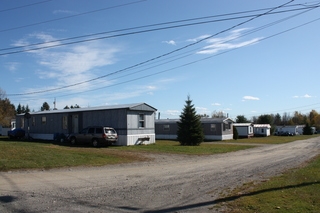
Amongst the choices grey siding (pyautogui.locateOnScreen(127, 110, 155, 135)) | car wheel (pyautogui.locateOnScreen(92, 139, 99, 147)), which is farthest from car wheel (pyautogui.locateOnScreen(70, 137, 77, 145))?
grey siding (pyautogui.locateOnScreen(127, 110, 155, 135))

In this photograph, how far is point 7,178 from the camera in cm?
1123

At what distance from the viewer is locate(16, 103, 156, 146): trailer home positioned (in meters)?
27.5

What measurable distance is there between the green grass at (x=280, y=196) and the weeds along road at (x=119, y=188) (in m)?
0.58

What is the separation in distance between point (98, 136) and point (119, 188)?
15.9 meters

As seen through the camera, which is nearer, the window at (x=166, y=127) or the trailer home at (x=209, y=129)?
the trailer home at (x=209, y=129)

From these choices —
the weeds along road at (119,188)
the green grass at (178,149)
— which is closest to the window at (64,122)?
the green grass at (178,149)

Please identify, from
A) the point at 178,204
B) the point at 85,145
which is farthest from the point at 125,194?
the point at 85,145

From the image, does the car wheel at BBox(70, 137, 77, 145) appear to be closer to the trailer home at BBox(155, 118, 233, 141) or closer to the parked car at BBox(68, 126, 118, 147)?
the parked car at BBox(68, 126, 118, 147)

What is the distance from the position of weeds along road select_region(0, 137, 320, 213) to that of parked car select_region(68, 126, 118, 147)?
10880mm

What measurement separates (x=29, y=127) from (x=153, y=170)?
26786 millimetres

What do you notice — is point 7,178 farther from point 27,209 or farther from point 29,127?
point 29,127

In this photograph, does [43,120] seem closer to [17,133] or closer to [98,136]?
[17,133]

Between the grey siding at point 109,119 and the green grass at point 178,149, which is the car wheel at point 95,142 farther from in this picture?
the grey siding at point 109,119

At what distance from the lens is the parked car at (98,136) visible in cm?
2503
